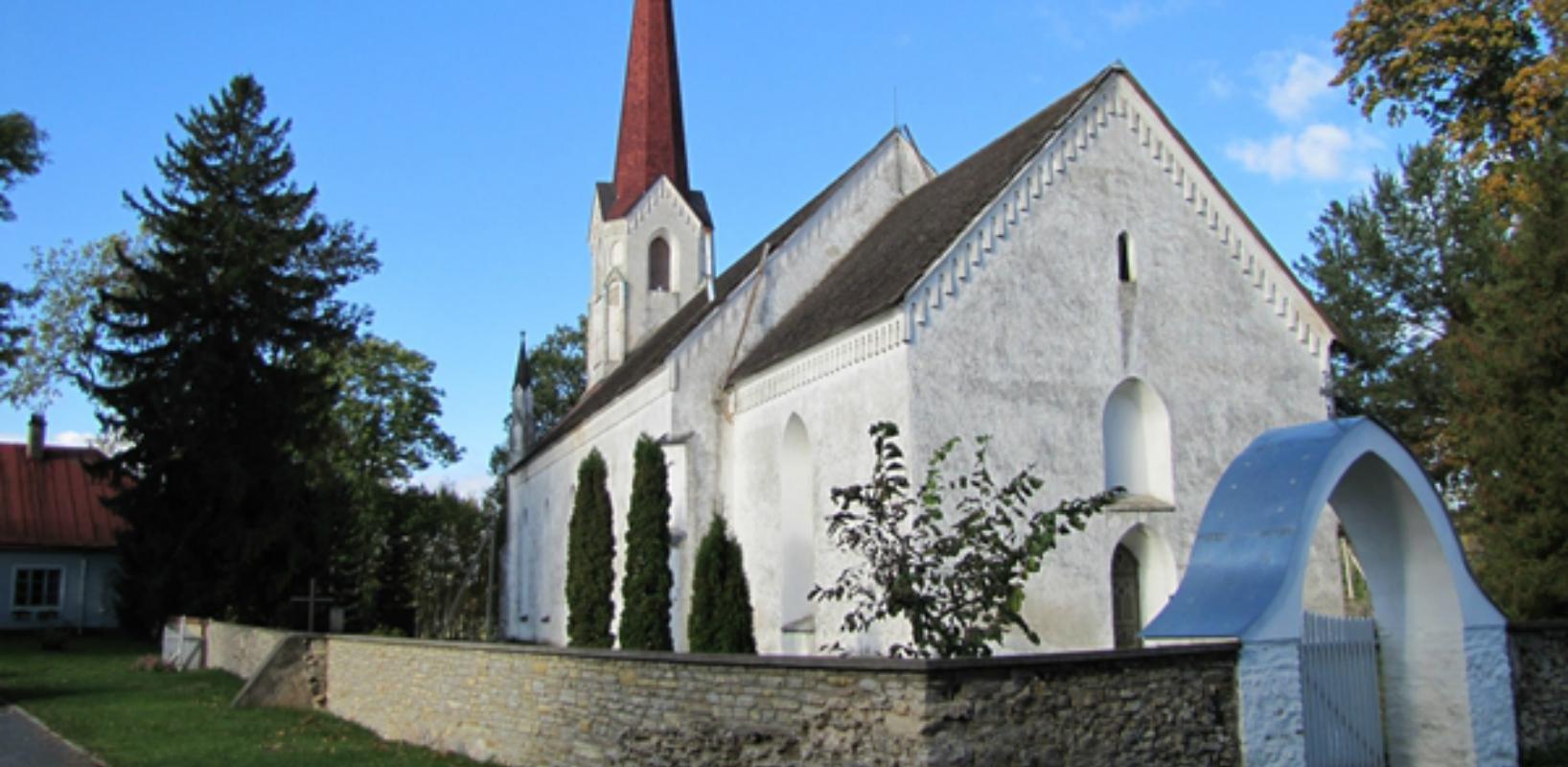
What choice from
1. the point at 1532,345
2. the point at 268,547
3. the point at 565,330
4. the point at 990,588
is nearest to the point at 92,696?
the point at 268,547

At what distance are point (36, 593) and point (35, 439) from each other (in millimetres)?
5985

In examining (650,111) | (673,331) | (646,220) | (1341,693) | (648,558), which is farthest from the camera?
(650,111)

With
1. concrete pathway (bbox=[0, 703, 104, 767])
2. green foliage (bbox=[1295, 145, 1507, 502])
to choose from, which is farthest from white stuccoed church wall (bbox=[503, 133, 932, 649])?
green foliage (bbox=[1295, 145, 1507, 502])

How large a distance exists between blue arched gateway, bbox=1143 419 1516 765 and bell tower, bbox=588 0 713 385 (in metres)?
22.9

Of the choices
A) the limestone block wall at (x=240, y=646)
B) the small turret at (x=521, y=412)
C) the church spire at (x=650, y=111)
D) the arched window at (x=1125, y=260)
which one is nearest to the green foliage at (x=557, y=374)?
the small turret at (x=521, y=412)

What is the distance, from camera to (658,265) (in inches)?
1372

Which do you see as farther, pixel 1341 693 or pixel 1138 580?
pixel 1138 580

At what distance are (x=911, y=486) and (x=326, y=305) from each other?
2514cm

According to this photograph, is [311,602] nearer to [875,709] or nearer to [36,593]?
[36,593]

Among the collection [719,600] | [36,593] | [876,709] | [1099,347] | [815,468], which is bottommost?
[876,709]

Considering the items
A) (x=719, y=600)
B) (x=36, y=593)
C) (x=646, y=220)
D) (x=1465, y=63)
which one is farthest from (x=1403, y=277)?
(x=36, y=593)

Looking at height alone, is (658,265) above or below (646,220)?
below

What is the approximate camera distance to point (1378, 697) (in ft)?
38.7

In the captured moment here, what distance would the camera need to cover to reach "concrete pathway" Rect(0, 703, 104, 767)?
42.4 ft
